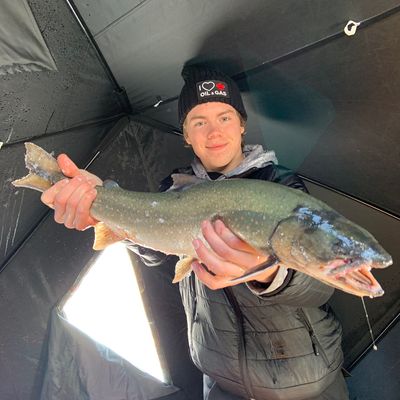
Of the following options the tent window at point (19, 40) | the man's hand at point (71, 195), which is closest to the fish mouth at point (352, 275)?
the man's hand at point (71, 195)

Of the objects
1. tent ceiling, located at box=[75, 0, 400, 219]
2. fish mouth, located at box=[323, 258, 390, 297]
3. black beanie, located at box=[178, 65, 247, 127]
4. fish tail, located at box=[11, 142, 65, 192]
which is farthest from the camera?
black beanie, located at box=[178, 65, 247, 127]

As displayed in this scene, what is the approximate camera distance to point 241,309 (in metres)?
2.94

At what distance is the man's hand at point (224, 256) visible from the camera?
2.17m

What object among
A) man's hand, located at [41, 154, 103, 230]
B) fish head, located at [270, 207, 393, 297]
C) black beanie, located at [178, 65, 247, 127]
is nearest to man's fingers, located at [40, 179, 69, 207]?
man's hand, located at [41, 154, 103, 230]

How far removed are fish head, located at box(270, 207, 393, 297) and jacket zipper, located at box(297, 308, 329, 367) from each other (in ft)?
3.09

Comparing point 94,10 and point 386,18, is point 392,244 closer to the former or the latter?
point 386,18

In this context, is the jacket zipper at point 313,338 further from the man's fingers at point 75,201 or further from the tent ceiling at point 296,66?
the man's fingers at point 75,201

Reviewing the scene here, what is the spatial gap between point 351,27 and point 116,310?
353 cm

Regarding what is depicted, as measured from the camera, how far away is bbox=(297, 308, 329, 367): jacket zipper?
2.88 meters

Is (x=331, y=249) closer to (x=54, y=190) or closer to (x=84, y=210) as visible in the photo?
(x=84, y=210)

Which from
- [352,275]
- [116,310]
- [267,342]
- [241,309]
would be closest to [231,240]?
[352,275]

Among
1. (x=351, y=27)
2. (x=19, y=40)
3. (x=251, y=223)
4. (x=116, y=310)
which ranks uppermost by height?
(x=19, y=40)

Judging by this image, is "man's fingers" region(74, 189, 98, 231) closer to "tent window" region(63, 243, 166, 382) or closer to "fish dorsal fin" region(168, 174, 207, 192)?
"fish dorsal fin" region(168, 174, 207, 192)

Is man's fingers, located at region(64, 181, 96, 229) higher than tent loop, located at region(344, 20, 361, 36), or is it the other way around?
tent loop, located at region(344, 20, 361, 36)
